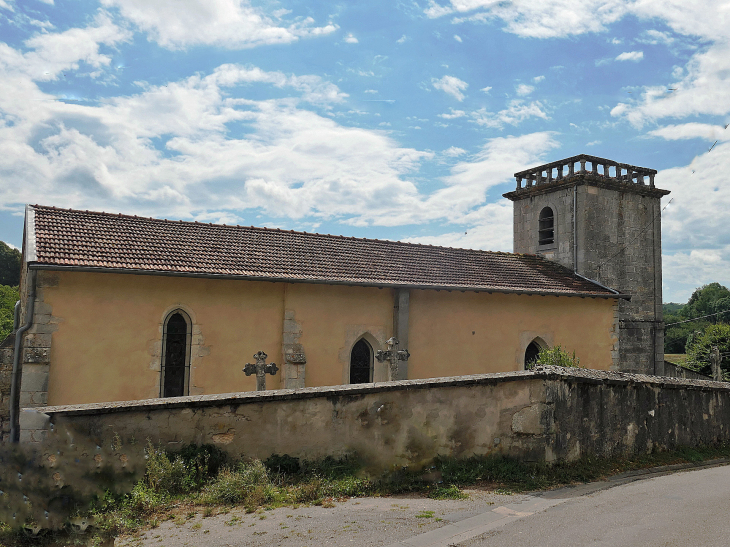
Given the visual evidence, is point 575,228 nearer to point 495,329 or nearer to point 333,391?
point 495,329

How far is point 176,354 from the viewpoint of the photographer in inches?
497

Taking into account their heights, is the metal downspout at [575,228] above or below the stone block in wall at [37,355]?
above

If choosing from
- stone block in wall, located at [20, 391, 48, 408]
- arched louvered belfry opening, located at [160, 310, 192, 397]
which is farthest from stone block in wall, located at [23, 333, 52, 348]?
arched louvered belfry opening, located at [160, 310, 192, 397]

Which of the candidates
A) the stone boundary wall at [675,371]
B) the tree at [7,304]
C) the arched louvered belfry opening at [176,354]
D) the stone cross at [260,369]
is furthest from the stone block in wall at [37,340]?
the tree at [7,304]

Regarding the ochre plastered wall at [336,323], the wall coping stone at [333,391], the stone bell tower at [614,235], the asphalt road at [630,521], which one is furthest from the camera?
the stone bell tower at [614,235]

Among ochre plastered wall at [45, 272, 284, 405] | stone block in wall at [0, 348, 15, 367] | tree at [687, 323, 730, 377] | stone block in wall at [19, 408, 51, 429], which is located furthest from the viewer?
tree at [687, 323, 730, 377]

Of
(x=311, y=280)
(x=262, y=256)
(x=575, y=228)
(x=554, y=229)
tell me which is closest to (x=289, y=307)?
(x=311, y=280)

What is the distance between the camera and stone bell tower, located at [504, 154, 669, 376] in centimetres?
2062

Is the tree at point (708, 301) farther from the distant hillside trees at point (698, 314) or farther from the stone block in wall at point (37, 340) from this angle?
the stone block in wall at point (37, 340)

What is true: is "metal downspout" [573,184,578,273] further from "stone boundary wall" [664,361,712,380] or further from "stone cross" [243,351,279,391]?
"stone cross" [243,351,279,391]

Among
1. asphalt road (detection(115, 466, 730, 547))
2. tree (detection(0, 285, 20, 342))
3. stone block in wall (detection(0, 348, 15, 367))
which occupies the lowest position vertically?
asphalt road (detection(115, 466, 730, 547))

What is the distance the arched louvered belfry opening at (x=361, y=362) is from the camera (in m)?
14.7

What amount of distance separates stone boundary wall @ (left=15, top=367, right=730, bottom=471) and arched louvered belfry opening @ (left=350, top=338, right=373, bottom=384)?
707 centimetres

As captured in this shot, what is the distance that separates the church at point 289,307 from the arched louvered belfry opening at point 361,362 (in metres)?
0.04
